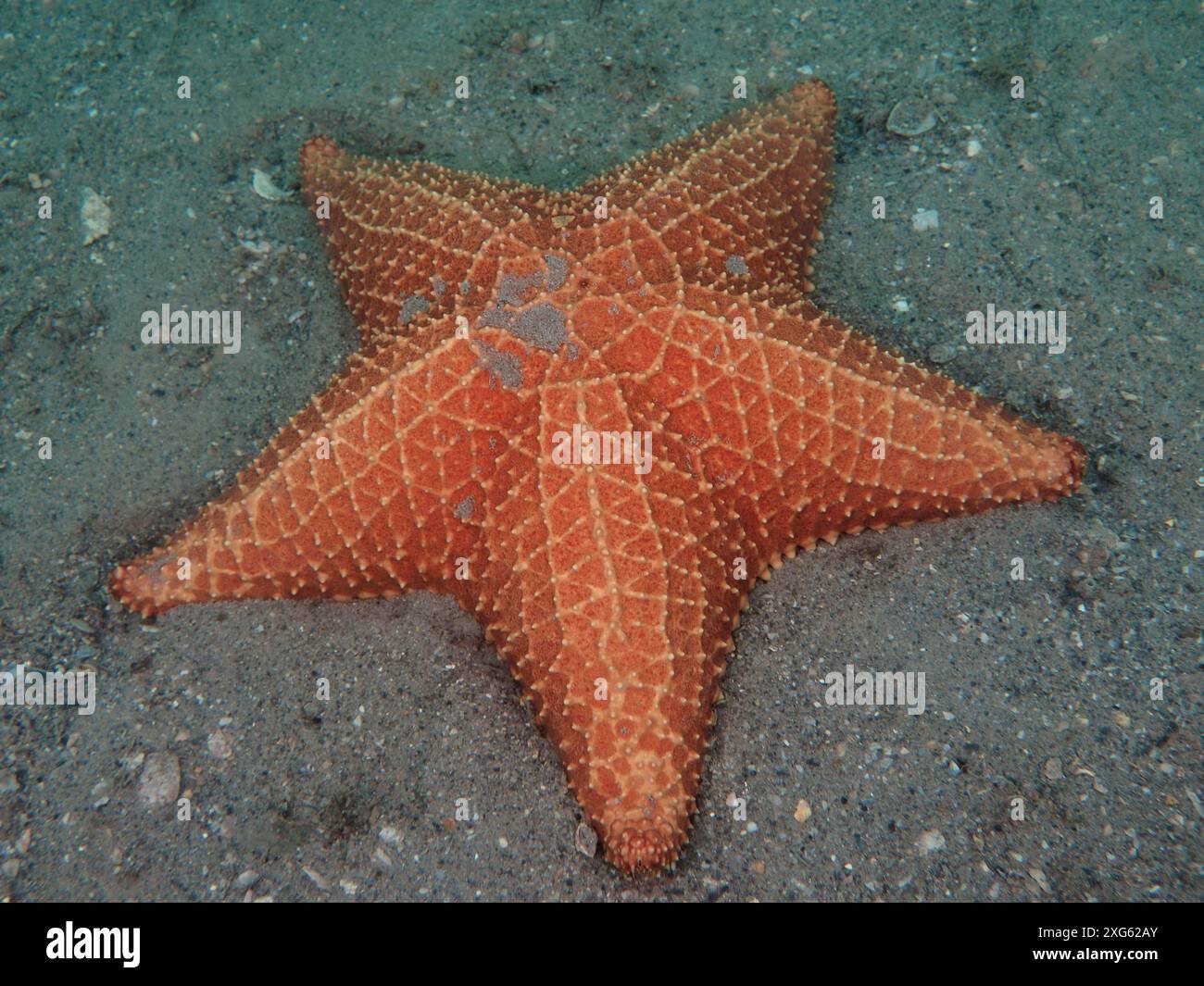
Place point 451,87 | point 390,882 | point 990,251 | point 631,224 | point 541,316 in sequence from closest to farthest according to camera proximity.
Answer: point 390,882, point 541,316, point 631,224, point 990,251, point 451,87

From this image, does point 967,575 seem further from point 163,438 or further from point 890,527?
point 163,438

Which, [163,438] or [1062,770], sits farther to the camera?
[163,438]

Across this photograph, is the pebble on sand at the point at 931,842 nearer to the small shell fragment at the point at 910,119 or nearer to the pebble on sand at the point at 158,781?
the pebble on sand at the point at 158,781

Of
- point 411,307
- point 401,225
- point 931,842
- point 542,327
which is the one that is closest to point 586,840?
point 931,842

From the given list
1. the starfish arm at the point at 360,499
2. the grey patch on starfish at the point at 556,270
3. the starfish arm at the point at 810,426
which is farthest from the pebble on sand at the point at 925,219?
the starfish arm at the point at 360,499

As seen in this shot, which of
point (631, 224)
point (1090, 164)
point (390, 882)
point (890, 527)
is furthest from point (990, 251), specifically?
point (390, 882)

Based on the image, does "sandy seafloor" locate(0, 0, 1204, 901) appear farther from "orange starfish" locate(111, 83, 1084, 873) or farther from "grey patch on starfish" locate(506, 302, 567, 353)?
"grey patch on starfish" locate(506, 302, 567, 353)
